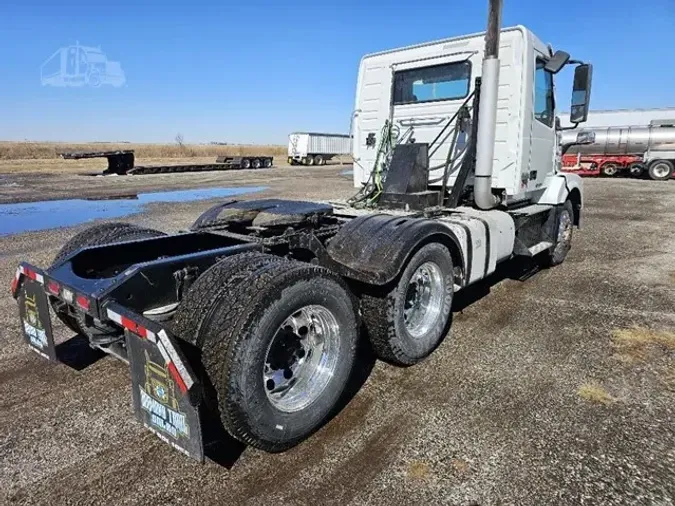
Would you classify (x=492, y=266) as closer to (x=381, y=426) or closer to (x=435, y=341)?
(x=435, y=341)

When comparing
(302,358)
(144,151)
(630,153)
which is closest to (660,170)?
(630,153)

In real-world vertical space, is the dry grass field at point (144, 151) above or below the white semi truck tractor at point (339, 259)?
above

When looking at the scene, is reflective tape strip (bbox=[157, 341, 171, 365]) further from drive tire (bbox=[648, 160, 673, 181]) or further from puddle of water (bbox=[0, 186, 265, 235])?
drive tire (bbox=[648, 160, 673, 181])

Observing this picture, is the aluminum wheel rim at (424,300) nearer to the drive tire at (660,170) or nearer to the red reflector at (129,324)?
the red reflector at (129,324)

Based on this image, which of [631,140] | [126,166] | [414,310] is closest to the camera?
[414,310]

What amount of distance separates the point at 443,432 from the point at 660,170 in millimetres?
28619

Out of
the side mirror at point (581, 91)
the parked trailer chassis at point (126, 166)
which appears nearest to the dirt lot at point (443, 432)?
the side mirror at point (581, 91)

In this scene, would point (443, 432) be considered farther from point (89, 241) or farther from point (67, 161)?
point (67, 161)

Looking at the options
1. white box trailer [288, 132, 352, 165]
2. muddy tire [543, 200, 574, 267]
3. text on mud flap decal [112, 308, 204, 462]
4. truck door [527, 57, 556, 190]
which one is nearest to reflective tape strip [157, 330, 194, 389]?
text on mud flap decal [112, 308, 204, 462]

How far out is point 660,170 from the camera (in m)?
25.4

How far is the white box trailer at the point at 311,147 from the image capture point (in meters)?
44.7

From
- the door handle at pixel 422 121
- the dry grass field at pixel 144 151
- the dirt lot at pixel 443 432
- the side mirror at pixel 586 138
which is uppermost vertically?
the dry grass field at pixel 144 151

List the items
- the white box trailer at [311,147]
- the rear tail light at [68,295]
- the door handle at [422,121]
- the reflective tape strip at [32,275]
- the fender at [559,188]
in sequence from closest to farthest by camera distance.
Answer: the rear tail light at [68,295], the reflective tape strip at [32,275], the door handle at [422,121], the fender at [559,188], the white box trailer at [311,147]

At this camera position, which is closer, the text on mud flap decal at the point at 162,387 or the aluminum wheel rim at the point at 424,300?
the text on mud flap decal at the point at 162,387
